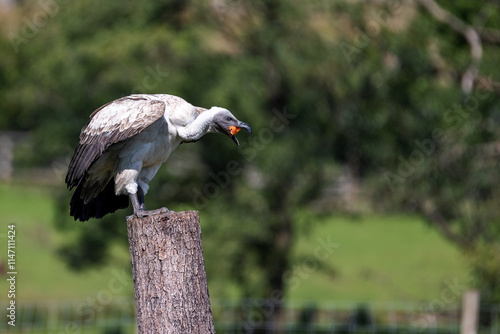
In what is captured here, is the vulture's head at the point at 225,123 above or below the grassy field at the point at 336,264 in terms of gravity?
above

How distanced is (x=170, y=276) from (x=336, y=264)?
14.4m

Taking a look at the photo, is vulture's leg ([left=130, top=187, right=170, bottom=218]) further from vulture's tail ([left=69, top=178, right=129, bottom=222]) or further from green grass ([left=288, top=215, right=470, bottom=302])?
green grass ([left=288, top=215, right=470, bottom=302])

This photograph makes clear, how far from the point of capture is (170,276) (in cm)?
591

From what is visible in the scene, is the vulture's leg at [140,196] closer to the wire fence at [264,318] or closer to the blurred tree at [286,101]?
the blurred tree at [286,101]

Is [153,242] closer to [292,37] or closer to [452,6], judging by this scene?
[292,37]

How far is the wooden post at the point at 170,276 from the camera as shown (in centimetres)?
591

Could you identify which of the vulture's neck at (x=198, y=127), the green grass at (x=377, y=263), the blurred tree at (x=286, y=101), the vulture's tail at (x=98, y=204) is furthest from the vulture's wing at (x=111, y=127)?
the green grass at (x=377, y=263)

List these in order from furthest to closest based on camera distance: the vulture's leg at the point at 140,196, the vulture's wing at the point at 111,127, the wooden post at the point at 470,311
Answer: the wooden post at the point at 470,311, the vulture's leg at the point at 140,196, the vulture's wing at the point at 111,127

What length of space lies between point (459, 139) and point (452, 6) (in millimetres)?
2768

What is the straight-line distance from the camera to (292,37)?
14.7 m

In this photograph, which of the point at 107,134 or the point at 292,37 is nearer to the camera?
the point at 107,134

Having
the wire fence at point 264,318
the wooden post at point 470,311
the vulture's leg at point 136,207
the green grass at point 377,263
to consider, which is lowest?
the green grass at point 377,263

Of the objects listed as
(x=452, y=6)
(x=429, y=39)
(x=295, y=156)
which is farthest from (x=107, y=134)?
(x=452, y=6)

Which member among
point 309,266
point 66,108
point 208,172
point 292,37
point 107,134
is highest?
point 107,134
